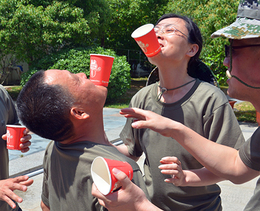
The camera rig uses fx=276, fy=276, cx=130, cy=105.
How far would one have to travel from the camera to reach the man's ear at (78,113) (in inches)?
64.1

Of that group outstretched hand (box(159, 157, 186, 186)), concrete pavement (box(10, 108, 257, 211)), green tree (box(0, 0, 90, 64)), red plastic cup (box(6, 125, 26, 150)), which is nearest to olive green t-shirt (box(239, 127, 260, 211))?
outstretched hand (box(159, 157, 186, 186))

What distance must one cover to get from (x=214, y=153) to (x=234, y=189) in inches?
147

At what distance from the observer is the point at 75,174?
1.58 m

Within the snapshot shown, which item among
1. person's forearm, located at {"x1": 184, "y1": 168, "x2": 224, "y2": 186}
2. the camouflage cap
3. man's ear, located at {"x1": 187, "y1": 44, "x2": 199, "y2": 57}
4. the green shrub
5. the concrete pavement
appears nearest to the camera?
the camouflage cap

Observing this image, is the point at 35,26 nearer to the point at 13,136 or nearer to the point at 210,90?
the point at 13,136

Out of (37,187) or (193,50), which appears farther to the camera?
(37,187)

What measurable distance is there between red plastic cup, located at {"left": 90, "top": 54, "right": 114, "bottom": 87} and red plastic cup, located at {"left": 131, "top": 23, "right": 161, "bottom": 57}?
262 mm

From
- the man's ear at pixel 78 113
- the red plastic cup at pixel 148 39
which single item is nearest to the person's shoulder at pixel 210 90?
the red plastic cup at pixel 148 39

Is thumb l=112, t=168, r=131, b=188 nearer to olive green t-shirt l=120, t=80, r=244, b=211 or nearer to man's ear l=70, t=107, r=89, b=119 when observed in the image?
man's ear l=70, t=107, r=89, b=119

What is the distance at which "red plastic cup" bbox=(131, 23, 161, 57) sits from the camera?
1898 millimetres

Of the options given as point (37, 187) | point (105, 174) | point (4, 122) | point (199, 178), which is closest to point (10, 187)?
point (4, 122)

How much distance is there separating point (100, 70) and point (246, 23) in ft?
3.05

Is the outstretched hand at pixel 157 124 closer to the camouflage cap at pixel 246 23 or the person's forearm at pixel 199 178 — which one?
the person's forearm at pixel 199 178

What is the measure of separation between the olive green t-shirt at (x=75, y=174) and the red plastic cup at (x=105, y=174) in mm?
260
